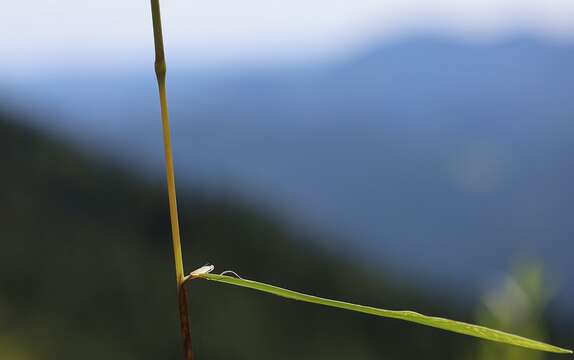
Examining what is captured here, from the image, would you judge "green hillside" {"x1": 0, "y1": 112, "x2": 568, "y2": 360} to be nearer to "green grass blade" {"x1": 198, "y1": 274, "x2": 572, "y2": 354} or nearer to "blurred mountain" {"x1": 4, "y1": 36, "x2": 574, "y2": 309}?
"green grass blade" {"x1": 198, "y1": 274, "x2": 572, "y2": 354}

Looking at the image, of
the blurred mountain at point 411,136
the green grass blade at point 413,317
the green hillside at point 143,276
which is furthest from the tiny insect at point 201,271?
the blurred mountain at point 411,136

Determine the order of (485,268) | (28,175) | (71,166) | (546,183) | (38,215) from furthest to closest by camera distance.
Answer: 1. (546,183)
2. (485,268)
3. (71,166)
4. (28,175)
5. (38,215)

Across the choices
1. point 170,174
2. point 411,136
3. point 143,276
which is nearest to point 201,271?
point 170,174

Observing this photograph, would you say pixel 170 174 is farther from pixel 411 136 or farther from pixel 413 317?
pixel 411 136

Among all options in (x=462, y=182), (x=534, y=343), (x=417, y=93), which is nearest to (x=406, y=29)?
(x=417, y=93)

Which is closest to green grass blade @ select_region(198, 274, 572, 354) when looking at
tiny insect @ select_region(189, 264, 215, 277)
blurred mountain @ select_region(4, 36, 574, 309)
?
tiny insect @ select_region(189, 264, 215, 277)

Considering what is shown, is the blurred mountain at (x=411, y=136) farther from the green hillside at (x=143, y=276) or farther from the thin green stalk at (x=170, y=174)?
the thin green stalk at (x=170, y=174)

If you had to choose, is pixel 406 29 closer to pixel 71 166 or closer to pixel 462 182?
pixel 462 182
